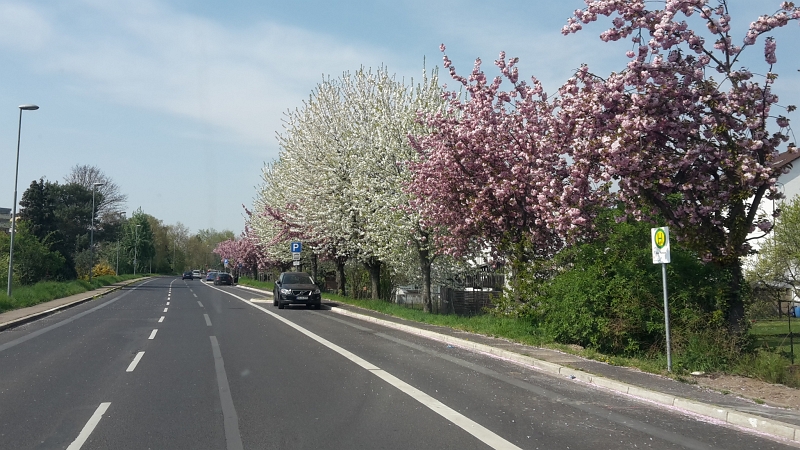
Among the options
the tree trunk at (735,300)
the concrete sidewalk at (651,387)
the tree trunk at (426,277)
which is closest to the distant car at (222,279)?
the tree trunk at (426,277)

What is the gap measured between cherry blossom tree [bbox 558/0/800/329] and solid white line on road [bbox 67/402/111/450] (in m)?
9.46

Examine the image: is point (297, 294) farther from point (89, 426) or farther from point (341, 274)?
point (89, 426)

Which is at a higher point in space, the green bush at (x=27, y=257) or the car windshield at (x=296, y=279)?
the green bush at (x=27, y=257)

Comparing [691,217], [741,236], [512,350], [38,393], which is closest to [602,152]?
[691,217]

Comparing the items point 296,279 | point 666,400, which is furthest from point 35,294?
point 666,400

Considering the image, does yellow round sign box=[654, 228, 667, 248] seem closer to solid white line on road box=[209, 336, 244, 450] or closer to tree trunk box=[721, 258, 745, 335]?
tree trunk box=[721, 258, 745, 335]

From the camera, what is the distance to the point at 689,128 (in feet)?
43.3

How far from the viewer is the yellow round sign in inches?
456

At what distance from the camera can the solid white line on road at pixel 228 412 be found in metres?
6.93

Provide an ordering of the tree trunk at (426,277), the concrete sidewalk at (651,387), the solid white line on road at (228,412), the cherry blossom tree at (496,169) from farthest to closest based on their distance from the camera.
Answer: the tree trunk at (426,277) → the cherry blossom tree at (496,169) → the concrete sidewalk at (651,387) → the solid white line on road at (228,412)

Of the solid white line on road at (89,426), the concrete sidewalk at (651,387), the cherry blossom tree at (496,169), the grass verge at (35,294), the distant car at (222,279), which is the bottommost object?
the solid white line on road at (89,426)

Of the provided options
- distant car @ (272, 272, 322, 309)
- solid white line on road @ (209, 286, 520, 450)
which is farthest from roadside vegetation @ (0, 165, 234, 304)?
solid white line on road @ (209, 286, 520, 450)

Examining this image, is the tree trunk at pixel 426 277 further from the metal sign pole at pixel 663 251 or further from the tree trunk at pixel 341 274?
the metal sign pole at pixel 663 251

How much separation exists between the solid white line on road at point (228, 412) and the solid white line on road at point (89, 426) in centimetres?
141
